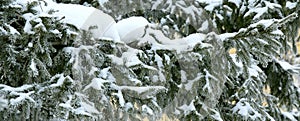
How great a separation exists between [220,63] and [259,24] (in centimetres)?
43

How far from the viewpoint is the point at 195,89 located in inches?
118

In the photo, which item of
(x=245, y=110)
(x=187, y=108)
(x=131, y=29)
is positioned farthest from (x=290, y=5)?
(x=131, y=29)

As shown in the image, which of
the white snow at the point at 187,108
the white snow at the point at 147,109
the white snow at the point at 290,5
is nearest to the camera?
the white snow at the point at 147,109

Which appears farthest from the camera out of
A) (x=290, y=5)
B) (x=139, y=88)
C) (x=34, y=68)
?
(x=290, y=5)

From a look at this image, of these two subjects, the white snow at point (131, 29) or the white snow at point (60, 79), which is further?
the white snow at point (131, 29)

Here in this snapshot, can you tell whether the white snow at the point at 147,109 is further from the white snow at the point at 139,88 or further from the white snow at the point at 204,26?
the white snow at the point at 204,26

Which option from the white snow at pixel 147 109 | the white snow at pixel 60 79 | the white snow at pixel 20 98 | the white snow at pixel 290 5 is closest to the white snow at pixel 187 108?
the white snow at pixel 147 109

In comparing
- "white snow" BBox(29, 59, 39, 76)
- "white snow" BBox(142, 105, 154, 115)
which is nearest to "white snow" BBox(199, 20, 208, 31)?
"white snow" BBox(142, 105, 154, 115)

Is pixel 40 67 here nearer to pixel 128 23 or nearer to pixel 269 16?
pixel 128 23

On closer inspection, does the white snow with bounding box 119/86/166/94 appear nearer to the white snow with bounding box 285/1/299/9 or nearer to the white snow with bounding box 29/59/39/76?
the white snow with bounding box 29/59/39/76

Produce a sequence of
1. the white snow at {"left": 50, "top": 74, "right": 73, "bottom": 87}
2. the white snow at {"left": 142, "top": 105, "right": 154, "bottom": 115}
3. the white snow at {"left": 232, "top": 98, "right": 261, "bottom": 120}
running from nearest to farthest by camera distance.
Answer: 1. the white snow at {"left": 50, "top": 74, "right": 73, "bottom": 87}
2. the white snow at {"left": 142, "top": 105, "right": 154, "bottom": 115}
3. the white snow at {"left": 232, "top": 98, "right": 261, "bottom": 120}

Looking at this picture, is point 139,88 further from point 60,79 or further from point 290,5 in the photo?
point 290,5

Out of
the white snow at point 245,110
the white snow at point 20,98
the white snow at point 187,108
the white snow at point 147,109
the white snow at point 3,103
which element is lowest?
the white snow at point 245,110

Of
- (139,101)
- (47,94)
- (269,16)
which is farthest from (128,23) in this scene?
(269,16)
